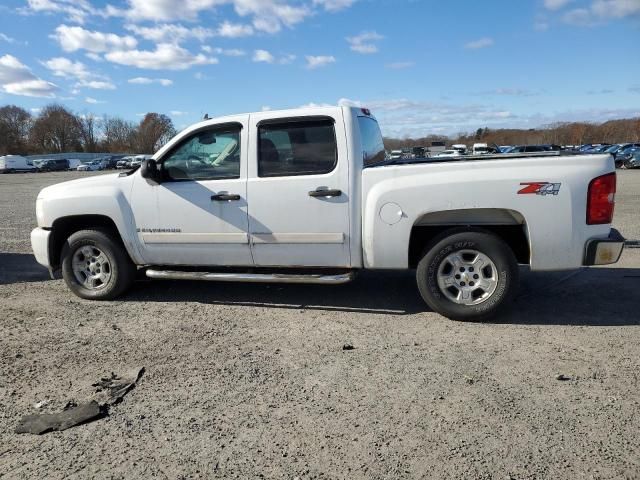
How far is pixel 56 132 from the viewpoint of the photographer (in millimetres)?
115000

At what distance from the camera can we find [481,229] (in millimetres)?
4863

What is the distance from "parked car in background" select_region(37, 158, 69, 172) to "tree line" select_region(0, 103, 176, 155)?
35.5 metres

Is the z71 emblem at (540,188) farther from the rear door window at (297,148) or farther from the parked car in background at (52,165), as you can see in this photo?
the parked car in background at (52,165)

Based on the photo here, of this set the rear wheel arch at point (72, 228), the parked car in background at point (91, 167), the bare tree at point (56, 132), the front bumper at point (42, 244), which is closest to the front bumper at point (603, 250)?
the rear wheel arch at point (72, 228)

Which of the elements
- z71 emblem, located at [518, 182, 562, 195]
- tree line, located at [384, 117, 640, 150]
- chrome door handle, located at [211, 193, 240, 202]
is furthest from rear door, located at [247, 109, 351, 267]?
tree line, located at [384, 117, 640, 150]

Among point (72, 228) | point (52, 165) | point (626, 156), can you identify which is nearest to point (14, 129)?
point (52, 165)

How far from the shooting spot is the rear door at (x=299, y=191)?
4.99 meters

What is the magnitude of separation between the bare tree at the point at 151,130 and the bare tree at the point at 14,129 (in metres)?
24.0

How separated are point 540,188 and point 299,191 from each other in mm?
2230

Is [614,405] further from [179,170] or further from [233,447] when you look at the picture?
[179,170]

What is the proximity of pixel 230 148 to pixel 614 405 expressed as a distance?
13.4 ft

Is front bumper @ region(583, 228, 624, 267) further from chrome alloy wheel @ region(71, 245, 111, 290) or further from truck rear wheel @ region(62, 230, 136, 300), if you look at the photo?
chrome alloy wheel @ region(71, 245, 111, 290)

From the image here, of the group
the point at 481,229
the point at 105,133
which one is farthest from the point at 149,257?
the point at 105,133

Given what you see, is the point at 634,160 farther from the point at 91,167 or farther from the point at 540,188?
the point at 91,167
